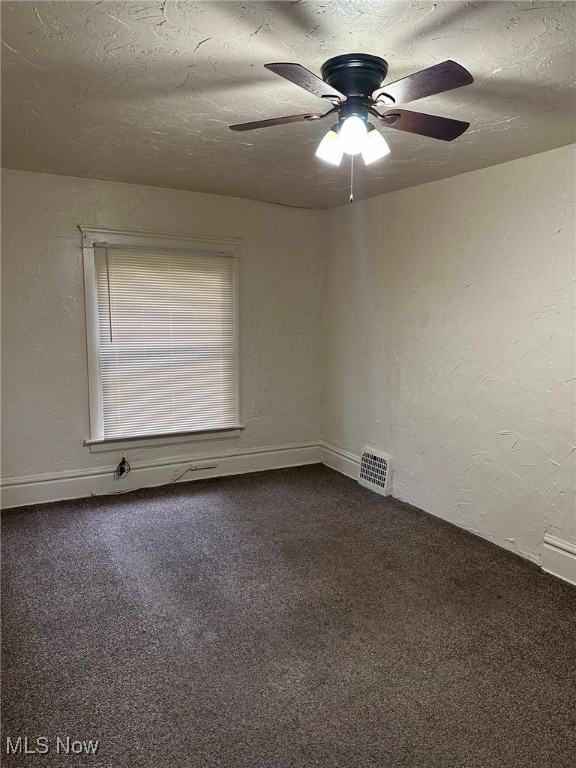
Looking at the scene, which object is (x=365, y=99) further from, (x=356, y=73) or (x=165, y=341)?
(x=165, y=341)

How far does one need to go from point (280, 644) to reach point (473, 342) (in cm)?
213

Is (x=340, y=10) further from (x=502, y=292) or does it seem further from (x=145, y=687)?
(x=145, y=687)

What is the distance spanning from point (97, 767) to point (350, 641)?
1099 millimetres

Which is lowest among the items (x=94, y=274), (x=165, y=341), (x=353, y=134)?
(x=165, y=341)

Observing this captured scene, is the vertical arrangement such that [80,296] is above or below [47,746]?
above

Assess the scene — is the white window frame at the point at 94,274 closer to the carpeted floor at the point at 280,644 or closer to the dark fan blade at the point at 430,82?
the carpeted floor at the point at 280,644

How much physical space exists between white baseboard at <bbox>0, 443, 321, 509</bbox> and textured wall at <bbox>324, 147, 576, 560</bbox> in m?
0.65

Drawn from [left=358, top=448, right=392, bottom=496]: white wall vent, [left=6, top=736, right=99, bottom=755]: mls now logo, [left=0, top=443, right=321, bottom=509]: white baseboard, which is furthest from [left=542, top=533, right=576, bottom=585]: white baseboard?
[left=6, top=736, right=99, bottom=755]: mls now logo

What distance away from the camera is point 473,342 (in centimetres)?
328

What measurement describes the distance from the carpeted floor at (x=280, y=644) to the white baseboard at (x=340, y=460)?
847 millimetres

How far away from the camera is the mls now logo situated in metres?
1.70

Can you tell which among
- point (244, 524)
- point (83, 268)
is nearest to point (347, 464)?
point (244, 524)

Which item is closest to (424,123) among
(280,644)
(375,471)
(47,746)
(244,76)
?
(244,76)

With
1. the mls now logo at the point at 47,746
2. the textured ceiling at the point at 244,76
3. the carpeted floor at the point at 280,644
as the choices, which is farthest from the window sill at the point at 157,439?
the mls now logo at the point at 47,746
